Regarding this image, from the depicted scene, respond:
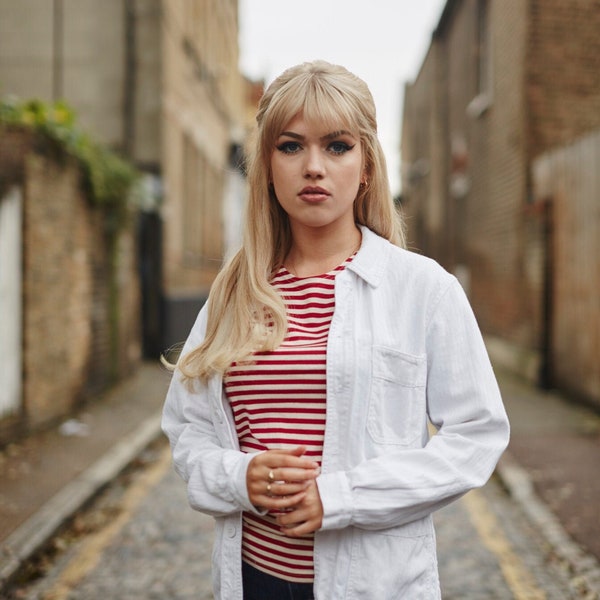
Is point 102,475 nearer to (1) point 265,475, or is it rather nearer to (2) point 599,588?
(2) point 599,588

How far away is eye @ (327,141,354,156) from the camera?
194 centimetres

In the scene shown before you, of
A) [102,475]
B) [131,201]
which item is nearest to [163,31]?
[131,201]

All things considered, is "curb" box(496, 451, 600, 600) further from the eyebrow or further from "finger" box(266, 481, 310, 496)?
the eyebrow

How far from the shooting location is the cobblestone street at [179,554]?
4172 mm

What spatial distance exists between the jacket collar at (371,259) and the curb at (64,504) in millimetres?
3121

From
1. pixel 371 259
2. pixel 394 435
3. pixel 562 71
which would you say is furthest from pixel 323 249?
pixel 562 71

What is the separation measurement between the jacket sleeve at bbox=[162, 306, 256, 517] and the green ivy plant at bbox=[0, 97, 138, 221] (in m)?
6.12

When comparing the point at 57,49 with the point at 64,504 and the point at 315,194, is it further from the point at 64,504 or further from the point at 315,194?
the point at 315,194

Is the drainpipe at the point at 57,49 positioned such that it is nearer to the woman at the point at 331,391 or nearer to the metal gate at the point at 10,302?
the metal gate at the point at 10,302

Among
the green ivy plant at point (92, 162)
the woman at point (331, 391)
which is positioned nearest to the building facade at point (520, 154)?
the green ivy plant at point (92, 162)

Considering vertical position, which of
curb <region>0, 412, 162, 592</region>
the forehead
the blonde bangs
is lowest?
curb <region>0, 412, 162, 592</region>

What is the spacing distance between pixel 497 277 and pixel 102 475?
887cm

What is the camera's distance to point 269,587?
1950mm

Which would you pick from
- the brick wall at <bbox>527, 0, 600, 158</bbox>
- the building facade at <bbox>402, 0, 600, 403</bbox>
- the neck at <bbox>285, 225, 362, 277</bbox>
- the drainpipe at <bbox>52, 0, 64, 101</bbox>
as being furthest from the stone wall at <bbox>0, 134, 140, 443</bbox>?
the brick wall at <bbox>527, 0, 600, 158</bbox>
